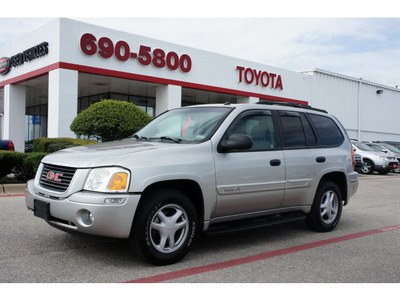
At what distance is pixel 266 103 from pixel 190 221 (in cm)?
217

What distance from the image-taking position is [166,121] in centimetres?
560

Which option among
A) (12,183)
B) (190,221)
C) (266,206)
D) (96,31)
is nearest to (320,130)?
(266,206)

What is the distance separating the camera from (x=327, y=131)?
6.32m

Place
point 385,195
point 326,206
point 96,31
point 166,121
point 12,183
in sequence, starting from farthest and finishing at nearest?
point 96,31 → point 385,195 → point 12,183 → point 326,206 → point 166,121

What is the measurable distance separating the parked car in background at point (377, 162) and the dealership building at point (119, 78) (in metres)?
6.92

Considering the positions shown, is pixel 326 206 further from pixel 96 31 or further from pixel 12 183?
pixel 96 31

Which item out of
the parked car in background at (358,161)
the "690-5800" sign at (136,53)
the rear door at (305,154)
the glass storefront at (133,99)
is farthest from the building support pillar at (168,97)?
the rear door at (305,154)

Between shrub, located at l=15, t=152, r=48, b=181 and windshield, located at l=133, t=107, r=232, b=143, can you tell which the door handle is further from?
shrub, located at l=15, t=152, r=48, b=181

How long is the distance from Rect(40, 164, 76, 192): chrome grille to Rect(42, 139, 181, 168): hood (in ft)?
0.20

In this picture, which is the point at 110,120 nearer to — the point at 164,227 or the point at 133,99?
the point at 164,227

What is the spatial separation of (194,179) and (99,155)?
1.02 metres

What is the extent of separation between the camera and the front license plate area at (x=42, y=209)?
4.19 m

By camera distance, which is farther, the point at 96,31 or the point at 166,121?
the point at 96,31

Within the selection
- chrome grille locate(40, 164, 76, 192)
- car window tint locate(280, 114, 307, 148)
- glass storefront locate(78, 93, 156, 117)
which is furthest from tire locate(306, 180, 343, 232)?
glass storefront locate(78, 93, 156, 117)
